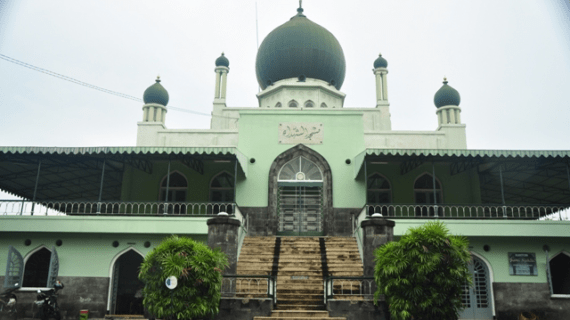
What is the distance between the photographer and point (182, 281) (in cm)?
1035

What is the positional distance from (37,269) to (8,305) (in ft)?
8.80

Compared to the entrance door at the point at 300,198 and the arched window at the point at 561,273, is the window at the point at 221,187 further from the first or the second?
the arched window at the point at 561,273

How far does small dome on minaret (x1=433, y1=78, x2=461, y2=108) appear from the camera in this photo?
930 inches

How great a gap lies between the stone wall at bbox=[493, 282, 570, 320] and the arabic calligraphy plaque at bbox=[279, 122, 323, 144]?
7.76 m

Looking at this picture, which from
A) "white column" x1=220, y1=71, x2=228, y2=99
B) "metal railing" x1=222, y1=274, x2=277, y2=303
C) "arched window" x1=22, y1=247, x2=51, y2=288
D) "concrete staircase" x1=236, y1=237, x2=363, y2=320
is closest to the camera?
"metal railing" x1=222, y1=274, x2=277, y2=303

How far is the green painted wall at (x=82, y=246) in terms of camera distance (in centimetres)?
1542

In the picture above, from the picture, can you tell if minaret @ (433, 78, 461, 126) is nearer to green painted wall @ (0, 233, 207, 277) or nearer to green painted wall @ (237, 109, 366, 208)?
green painted wall @ (237, 109, 366, 208)

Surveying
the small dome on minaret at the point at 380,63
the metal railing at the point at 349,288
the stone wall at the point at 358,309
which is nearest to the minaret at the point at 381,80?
the small dome on minaret at the point at 380,63

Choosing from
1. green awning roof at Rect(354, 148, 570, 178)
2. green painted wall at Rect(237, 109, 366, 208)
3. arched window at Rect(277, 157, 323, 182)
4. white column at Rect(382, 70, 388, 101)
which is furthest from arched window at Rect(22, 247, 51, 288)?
white column at Rect(382, 70, 388, 101)

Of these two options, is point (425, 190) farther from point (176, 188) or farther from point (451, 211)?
point (176, 188)

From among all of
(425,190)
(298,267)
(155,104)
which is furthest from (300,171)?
(155,104)

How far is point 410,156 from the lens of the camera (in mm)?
16078

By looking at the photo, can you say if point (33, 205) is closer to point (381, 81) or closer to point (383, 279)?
point (383, 279)

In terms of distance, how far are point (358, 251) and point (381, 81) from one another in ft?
37.5
